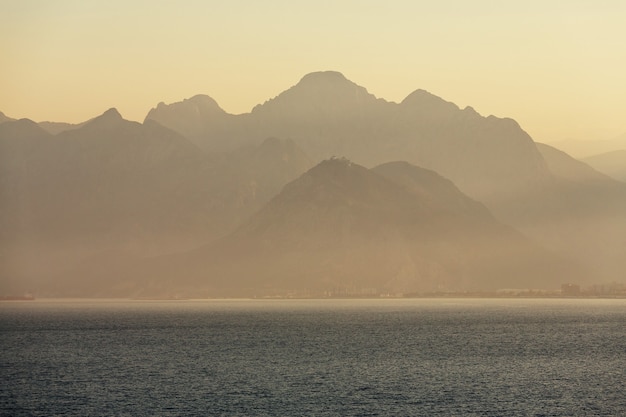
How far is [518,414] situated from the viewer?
123500mm

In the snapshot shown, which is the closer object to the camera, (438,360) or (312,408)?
(312,408)

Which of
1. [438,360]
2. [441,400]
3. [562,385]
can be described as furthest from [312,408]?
[438,360]

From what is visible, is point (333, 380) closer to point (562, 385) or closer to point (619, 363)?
point (562, 385)

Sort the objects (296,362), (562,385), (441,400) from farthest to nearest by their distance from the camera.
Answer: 1. (296,362)
2. (562,385)
3. (441,400)

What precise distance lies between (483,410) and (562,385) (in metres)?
30.3

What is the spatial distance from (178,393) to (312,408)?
24.0m

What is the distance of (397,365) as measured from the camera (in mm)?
181000

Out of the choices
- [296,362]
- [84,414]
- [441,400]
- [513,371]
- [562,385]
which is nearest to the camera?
[84,414]

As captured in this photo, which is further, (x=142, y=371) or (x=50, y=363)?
(x=50, y=363)

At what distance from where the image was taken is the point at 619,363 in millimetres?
187000

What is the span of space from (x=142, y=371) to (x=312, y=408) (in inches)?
2103

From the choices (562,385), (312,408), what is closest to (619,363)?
(562,385)

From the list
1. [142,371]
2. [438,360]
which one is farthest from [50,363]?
[438,360]

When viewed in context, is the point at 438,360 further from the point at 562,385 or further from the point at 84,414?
the point at 84,414
